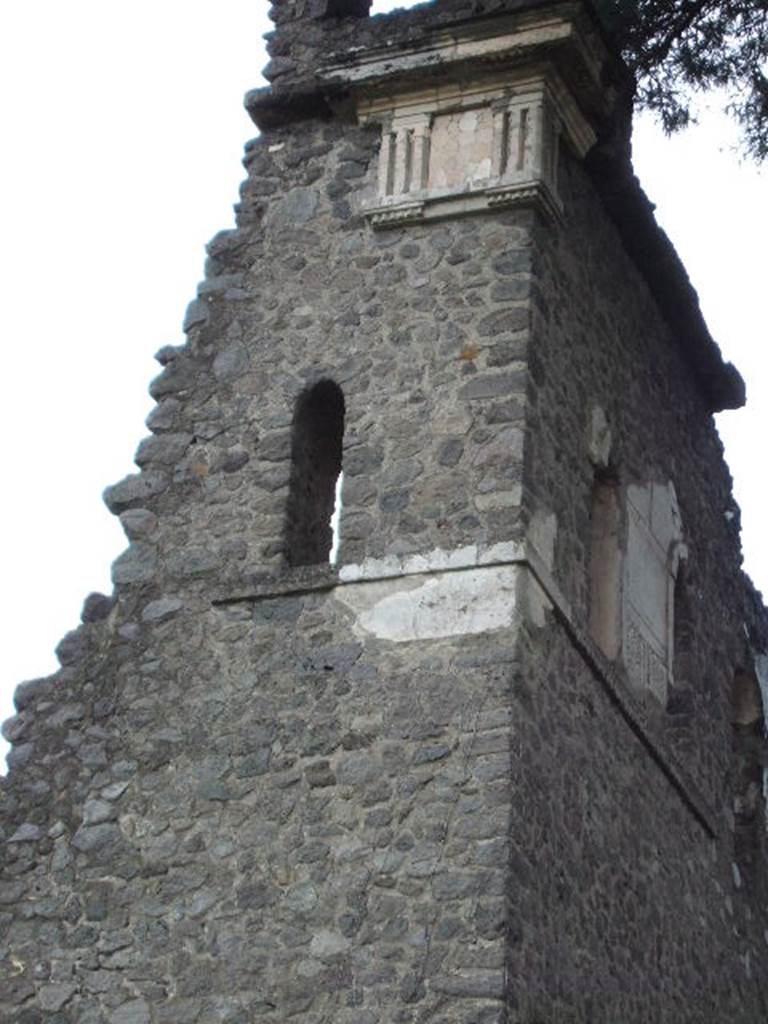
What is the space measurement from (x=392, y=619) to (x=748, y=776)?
499 centimetres

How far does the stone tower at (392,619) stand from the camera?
1083 cm

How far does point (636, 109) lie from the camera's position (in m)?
13.8

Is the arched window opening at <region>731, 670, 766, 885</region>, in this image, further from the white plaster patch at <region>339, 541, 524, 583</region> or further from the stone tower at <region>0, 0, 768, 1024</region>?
the white plaster patch at <region>339, 541, 524, 583</region>

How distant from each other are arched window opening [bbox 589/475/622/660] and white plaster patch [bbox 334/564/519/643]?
5.48ft

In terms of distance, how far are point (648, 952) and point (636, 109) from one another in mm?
5004

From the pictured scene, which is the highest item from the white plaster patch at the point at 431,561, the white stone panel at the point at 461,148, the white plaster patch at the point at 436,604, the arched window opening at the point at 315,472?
the white stone panel at the point at 461,148

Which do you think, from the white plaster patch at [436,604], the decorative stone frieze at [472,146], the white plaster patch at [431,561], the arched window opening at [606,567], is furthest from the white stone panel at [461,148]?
the white plaster patch at [436,604]

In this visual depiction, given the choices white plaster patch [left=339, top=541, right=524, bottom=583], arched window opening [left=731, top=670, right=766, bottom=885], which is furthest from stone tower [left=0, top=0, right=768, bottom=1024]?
arched window opening [left=731, top=670, right=766, bottom=885]

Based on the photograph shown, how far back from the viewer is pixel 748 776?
15.5 metres

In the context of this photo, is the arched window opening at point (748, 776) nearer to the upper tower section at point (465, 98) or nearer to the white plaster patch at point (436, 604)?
the upper tower section at point (465, 98)

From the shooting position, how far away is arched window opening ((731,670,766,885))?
15281 millimetres

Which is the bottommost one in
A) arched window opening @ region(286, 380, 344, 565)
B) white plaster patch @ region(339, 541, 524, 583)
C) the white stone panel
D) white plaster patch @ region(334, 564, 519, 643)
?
white plaster patch @ region(334, 564, 519, 643)

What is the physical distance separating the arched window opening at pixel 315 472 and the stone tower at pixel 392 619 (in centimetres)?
2

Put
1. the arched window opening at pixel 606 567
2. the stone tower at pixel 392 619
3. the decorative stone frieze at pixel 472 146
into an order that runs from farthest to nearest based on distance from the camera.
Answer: the arched window opening at pixel 606 567 < the decorative stone frieze at pixel 472 146 < the stone tower at pixel 392 619
